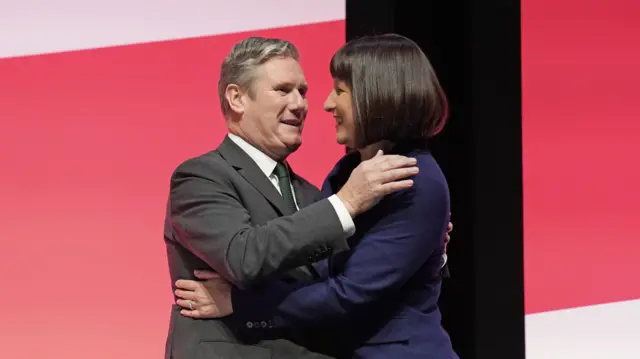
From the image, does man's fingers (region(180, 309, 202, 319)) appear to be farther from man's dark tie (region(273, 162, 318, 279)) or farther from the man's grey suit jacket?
man's dark tie (region(273, 162, 318, 279))

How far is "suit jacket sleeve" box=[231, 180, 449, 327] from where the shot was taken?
5.82ft

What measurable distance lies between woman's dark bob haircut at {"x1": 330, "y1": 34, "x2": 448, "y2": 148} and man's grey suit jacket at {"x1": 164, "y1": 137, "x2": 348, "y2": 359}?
0.20 m

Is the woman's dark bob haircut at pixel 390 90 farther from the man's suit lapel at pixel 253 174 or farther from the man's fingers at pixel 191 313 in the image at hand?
the man's fingers at pixel 191 313

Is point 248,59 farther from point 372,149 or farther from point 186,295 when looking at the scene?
point 186,295

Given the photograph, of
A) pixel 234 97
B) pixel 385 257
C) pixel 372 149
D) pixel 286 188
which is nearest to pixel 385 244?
pixel 385 257
